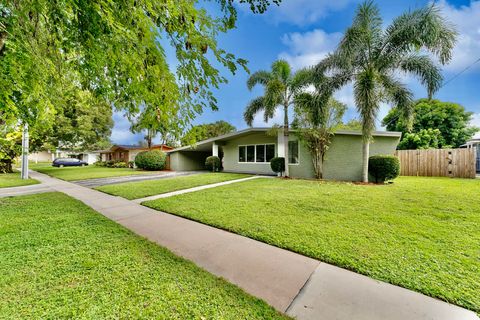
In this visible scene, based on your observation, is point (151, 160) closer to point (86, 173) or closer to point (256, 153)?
point (86, 173)

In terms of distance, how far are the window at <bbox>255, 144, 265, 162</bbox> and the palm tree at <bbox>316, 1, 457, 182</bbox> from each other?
22.0ft

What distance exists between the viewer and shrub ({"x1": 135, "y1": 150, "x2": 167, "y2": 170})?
2103cm

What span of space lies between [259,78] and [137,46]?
1115 cm

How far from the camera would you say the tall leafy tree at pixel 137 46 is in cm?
205

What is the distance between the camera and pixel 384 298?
2.29m

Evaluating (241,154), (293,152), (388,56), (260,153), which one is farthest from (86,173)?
(388,56)

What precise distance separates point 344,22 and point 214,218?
11.0 meters

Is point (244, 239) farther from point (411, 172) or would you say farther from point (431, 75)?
point (411, 172)

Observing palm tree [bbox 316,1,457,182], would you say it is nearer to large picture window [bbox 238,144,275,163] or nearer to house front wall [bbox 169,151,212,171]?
large picture window [bbox 238,144,275,163]

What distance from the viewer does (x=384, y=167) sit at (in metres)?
10.3

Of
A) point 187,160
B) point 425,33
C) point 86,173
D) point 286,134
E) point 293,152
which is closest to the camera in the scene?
point 425,33

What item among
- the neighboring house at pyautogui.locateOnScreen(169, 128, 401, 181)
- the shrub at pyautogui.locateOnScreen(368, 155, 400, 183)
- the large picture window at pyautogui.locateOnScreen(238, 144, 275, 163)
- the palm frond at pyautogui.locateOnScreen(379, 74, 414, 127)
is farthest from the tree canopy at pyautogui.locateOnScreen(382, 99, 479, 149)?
the large picture window at pyautogui.locateOnScreen(238, 144, 275, 163)

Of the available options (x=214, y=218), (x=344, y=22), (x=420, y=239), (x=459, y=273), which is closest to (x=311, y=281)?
(x=459, y=273)

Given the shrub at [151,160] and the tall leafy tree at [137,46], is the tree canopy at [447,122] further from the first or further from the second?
the tall leafy tree at [137,46]
